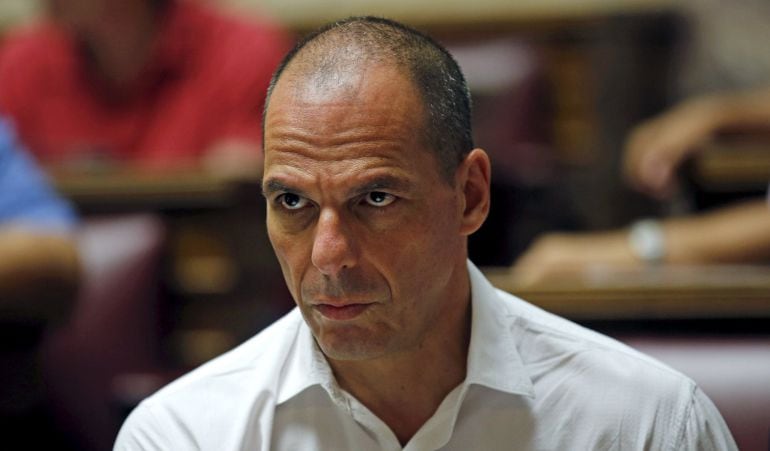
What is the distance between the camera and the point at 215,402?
52.4 inches

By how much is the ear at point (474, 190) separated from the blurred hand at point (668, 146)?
1.59 metres

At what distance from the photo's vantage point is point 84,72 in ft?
11.3

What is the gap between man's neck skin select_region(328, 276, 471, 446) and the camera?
1.32 metres

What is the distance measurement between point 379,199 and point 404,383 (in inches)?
8.8

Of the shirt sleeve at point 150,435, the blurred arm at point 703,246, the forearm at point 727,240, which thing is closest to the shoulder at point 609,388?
the shirt sleeve at point 150,435

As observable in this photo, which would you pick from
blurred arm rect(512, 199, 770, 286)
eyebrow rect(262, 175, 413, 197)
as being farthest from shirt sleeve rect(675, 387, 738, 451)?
blurred arm rect(512, 199, 770, 286)

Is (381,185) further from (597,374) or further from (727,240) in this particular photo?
(727,240)

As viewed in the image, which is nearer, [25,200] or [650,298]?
[650,298]

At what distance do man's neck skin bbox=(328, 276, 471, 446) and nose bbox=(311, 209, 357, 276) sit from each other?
0.16m

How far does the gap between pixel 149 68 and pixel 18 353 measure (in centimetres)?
135

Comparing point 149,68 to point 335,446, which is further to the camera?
point 149,68

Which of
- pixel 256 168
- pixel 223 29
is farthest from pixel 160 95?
pixel 256 168

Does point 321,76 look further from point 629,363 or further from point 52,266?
point 52,266

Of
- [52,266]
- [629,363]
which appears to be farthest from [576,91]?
[629,363]
